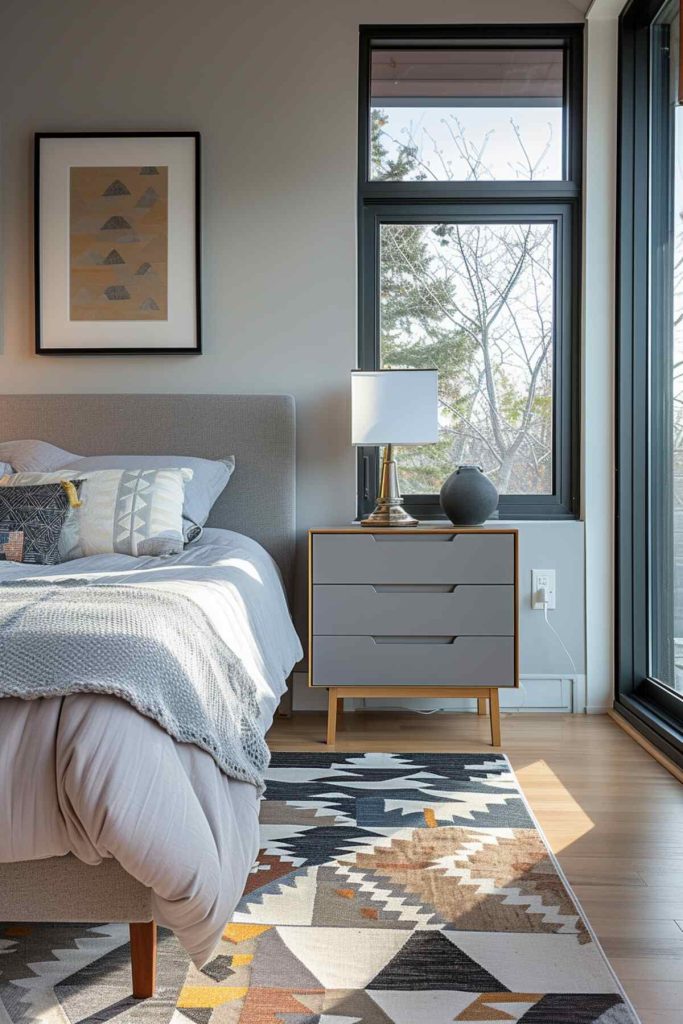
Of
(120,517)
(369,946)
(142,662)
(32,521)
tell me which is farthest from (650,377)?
(142,662)

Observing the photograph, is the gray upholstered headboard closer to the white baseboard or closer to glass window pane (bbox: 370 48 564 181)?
the white baseboard

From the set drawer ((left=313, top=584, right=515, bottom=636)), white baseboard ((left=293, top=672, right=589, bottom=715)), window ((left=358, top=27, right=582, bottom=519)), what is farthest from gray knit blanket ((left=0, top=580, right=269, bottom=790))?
window ((left=358, top=27, right=582, bottom=519))

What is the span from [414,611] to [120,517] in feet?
3.12

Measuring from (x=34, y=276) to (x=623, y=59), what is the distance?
2.26 meters

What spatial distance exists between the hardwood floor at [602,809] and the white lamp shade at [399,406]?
0.99 meters

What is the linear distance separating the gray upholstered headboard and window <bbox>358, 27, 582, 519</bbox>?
376 millimetres

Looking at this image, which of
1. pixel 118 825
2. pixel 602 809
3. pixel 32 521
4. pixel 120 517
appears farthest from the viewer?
pixel 120 517

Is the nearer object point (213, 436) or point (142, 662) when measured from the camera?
point (142, 662)

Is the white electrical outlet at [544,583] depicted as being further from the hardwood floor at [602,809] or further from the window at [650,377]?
the hardwood floor at [602,809]

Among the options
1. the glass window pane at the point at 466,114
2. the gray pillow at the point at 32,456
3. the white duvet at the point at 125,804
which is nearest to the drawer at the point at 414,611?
the gray pillow at the point at 32,456

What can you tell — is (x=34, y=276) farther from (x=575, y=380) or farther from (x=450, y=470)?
(x=575, y=380)

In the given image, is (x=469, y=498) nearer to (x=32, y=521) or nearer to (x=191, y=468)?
(x=191, y=468)

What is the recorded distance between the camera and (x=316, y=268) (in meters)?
3.45

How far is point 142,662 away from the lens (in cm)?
143
